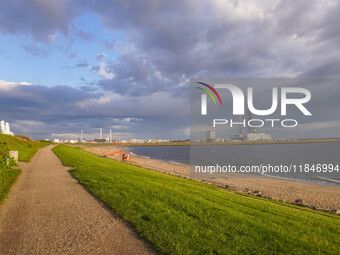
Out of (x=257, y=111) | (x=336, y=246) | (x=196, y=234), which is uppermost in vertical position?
(x=257, y=111)

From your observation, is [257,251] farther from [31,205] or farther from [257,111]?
[257,111]

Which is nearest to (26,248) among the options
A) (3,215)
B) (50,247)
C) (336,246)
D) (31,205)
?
(50,247)

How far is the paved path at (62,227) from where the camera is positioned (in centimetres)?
500

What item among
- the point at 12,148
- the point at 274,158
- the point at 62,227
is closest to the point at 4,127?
the point at 12,148

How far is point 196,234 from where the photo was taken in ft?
18.4

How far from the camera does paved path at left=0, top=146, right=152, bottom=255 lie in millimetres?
5004

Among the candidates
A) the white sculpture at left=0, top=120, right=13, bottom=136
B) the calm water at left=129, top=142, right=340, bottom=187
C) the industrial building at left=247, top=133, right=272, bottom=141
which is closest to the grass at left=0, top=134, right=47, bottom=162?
the white sculpture at left=0, top=120, right=13, bottom=136

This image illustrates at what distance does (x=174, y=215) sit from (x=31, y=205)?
204 inches

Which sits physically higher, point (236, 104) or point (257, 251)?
point (236, 104)

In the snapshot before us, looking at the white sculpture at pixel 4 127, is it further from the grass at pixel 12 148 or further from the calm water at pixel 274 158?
the calm water at pixel 274 158

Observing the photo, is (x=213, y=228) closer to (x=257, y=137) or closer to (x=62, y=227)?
(x=62, y=227)

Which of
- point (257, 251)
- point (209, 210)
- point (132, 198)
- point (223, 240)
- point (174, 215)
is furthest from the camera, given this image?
point (132, 198)

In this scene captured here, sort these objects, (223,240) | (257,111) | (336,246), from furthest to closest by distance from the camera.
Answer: (257,111), (336,246), (223,240)

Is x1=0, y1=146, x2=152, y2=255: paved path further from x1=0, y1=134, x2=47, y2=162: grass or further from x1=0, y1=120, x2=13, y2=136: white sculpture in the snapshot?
x1=0, y1=120, x2=13, y2=136: white sculpture
